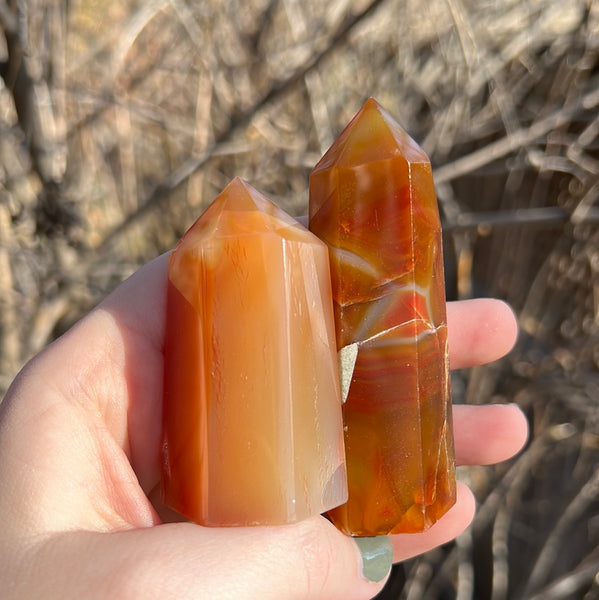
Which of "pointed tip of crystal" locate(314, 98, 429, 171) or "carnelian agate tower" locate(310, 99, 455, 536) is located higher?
"pointed tip of crystal" locate(314, 98, 429, 171)

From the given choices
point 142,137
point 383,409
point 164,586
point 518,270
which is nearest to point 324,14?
point 142,137

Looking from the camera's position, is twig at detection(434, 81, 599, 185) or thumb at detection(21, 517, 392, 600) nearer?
thumb at detection(21, 517, 392, 600)

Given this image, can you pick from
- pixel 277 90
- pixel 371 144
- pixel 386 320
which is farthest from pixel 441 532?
pixel 277 90

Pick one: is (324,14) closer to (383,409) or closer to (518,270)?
(518,270)

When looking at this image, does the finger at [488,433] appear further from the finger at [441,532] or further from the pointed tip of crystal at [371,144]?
the pointed tip of crystal at [371,144]

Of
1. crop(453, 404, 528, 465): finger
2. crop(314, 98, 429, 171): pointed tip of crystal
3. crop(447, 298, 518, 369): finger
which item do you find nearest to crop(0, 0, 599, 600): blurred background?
crop(447, 298, 518, 369): finger

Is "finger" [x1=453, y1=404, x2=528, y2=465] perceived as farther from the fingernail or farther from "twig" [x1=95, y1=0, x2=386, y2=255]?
"twig" [x1=95, y1=0, x2=386, y2=255]
